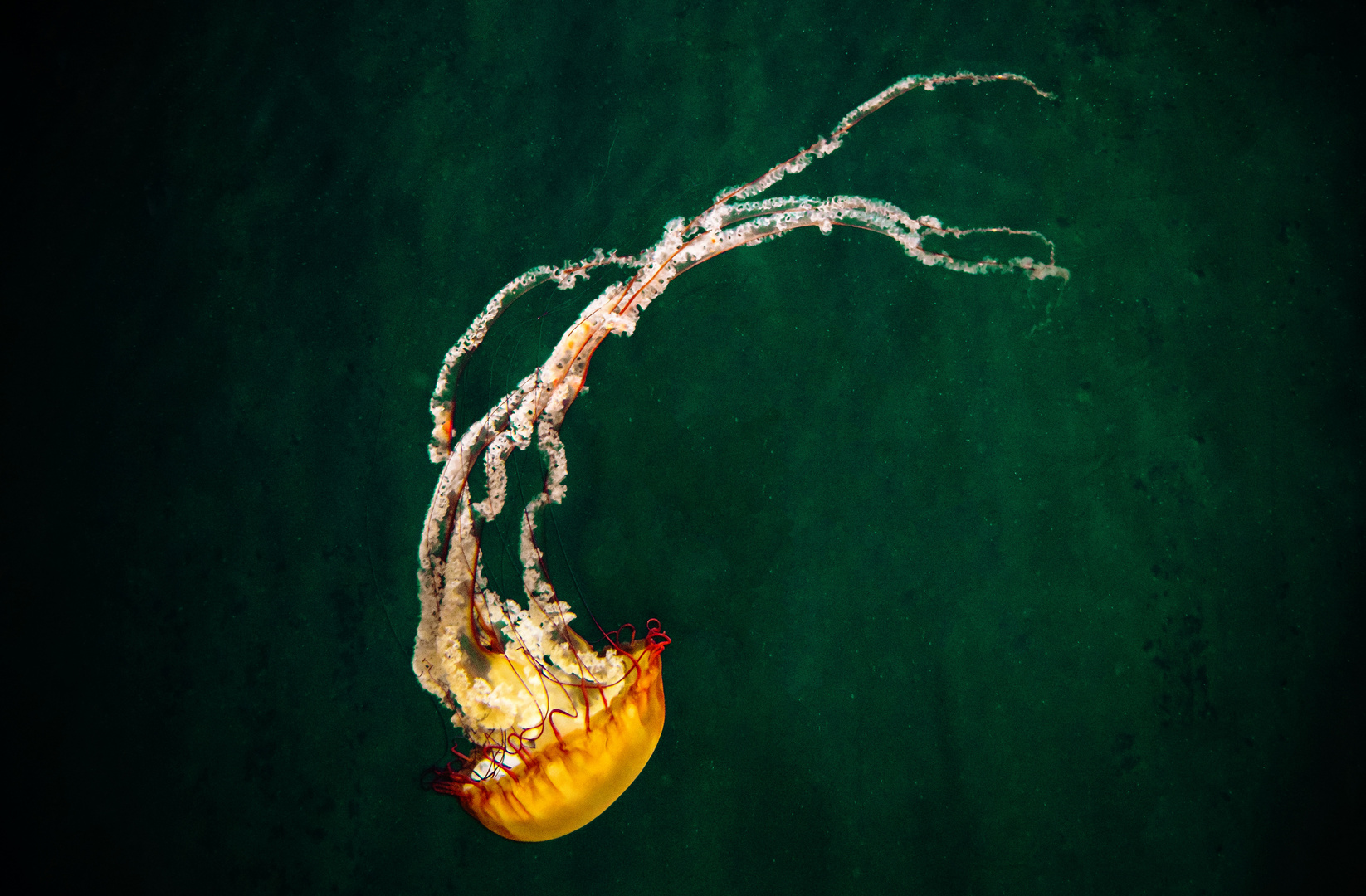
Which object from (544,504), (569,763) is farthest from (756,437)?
(569,763)

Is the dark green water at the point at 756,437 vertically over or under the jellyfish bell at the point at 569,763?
over

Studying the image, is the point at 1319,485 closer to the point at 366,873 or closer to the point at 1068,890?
the point at 1068,890

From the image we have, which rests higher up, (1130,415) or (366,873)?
(1130,415)

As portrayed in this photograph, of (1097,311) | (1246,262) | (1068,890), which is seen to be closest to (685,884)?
(1068,890)

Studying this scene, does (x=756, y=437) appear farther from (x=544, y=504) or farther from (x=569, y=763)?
(x=569, y=763)
